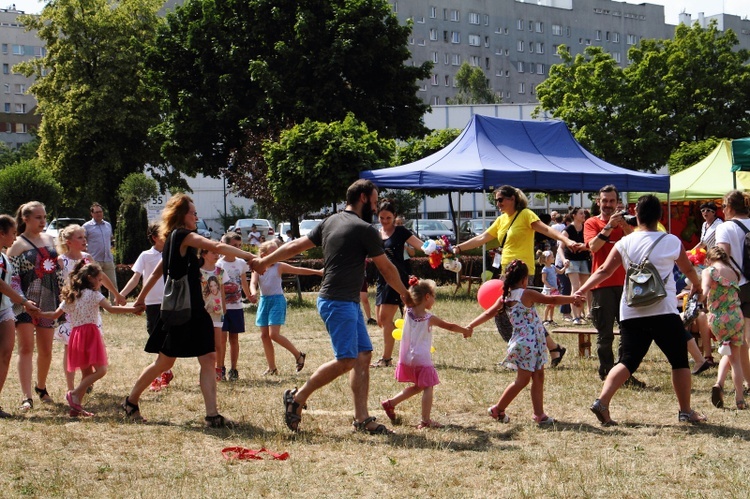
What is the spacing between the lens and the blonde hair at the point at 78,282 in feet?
27.2

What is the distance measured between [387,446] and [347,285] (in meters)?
1.18

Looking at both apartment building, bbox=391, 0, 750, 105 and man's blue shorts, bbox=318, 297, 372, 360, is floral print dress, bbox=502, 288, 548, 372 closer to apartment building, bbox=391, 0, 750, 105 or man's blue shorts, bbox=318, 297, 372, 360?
man's blue shorts, bbox=318, 297, 372, 360

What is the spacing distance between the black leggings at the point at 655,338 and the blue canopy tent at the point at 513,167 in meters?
10.7

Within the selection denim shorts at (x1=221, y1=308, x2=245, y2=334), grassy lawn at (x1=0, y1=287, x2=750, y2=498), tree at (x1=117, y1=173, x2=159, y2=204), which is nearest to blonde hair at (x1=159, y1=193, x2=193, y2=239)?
grassy lawn at (x1=0, y1=287, x2=750, y2=498)

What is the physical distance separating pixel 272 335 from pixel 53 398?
7.72ft

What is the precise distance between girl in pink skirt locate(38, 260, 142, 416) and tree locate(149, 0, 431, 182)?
1025 inches

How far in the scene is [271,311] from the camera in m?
10.3

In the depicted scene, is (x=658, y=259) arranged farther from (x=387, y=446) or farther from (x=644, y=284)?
(x=387, y=446)

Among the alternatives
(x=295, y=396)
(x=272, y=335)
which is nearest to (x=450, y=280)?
(x=272, y=335)

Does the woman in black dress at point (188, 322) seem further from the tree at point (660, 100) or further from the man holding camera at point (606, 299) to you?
the tree at point (660, 100)

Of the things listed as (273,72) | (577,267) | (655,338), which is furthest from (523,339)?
(273,72)

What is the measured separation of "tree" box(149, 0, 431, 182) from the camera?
113 feet

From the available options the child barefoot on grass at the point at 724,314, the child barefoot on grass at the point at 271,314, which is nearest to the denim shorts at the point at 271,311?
the child barefoot on grass at the point at 271,314

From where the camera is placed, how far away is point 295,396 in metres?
7.07
